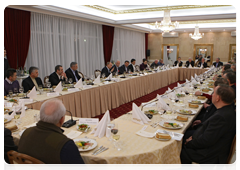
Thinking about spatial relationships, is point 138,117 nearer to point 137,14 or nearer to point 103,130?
point 103,130

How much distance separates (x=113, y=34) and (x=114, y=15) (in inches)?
61.2

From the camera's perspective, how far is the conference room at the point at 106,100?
168cm

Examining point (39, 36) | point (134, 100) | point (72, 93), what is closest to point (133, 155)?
point (72, 93)

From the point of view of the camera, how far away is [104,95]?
5016 millimetres

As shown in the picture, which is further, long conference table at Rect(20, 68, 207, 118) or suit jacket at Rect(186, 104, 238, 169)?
long conference table at Rect(20, 68, 207, 118)

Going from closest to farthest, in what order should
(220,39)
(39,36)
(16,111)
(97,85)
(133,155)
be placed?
(133,155)
(16,111)
(97,85)
(39,36)
(220,39)

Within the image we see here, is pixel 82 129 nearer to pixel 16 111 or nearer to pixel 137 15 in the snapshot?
pixel 16 111

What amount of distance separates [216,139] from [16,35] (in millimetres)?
6515

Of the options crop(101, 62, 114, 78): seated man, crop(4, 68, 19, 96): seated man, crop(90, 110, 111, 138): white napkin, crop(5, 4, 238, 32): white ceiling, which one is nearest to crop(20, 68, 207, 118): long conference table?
crop(4, 68, 19, 96): seated man

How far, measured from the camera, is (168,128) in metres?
2.24

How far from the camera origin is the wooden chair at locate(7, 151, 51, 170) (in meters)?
1.29

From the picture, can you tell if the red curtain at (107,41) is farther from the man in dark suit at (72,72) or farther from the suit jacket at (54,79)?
the suit jacket at (54,79)

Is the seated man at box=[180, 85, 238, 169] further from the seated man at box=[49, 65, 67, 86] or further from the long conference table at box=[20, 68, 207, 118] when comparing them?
the seated man at box=[49, 65, 67, 86]

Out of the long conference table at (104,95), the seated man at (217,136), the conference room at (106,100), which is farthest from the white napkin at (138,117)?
the long conference table at (104,95)
